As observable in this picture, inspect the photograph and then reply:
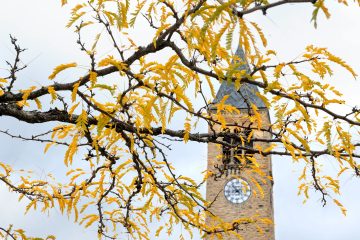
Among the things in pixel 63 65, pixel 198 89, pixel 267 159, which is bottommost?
pixel 63 65

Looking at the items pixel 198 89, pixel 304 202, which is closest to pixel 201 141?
pixel 198 89

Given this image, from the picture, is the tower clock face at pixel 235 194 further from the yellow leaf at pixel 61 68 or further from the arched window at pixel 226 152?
the yellow leaf at pixel 61 68

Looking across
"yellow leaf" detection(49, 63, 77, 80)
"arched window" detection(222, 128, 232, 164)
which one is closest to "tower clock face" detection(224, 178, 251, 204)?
"arched window" detection(222, 128, 232, 164)

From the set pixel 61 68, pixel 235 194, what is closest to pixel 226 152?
pixel 61 68

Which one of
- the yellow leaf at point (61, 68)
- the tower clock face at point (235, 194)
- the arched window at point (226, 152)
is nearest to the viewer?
the yellow leaf at point (61, 68)

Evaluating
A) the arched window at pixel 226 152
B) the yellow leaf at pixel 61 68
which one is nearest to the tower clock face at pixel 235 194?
the arched window at pixel 226 152

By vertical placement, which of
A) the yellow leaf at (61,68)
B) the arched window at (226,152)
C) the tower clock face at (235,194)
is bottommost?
the yellow leaf at (61,68)

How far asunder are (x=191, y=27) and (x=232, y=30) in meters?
0.79

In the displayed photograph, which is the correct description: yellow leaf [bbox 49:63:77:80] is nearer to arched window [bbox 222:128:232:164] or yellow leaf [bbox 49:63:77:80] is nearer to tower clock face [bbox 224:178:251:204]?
arched window [bbox 222:128:232:164]

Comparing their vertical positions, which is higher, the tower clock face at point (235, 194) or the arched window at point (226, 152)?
the tower clock face at point (235, 194)

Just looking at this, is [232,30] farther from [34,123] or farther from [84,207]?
[84,207]

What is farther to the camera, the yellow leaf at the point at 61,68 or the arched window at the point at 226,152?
the arched window at the point at 226,152

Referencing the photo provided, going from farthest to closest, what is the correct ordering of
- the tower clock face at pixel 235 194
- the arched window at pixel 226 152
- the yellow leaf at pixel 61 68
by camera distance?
the tower clock face at pixel 235 194
the arched window at pixel 226 152
the yellow leaf at pixel 61 68

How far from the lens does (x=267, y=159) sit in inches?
1147
